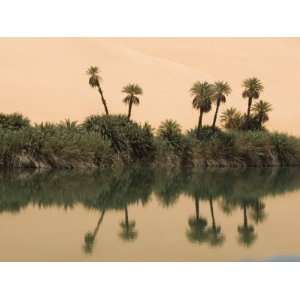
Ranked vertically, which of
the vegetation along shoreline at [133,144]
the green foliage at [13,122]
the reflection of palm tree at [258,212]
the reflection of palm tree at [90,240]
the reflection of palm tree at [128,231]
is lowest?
the reflection of palm tree at [258,212]

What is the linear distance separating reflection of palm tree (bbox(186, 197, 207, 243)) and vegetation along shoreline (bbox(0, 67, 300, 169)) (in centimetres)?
1966

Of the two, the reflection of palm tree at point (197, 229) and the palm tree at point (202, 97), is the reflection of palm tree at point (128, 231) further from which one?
the palm tree at point (202, 97)

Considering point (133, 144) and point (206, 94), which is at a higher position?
point (206, 94)

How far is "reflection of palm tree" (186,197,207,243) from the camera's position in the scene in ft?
43.5

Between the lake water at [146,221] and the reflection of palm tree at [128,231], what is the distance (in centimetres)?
2

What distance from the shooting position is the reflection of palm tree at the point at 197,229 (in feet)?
43.5

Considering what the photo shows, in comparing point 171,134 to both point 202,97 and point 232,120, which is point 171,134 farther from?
point 232,120

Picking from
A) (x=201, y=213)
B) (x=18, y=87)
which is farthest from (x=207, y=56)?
(x=201, y=213)

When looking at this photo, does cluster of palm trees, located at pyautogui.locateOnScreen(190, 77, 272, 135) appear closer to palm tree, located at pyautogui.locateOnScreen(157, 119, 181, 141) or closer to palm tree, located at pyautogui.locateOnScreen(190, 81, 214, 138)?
palm tree, located at pyautogui.locateOnScreen(190, 81, 214, 138)

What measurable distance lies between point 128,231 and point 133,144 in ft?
94.6

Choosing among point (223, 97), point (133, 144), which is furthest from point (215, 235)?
point (223, 97)

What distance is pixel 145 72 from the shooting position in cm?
8338

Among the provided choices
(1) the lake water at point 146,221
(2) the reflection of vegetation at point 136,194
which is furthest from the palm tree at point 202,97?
(1) the lake water at point 146,221

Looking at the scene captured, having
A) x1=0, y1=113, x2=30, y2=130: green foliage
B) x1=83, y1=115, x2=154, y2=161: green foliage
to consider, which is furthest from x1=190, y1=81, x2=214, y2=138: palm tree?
x1=0, y1=113, x2=30, y2=130: green foliage
